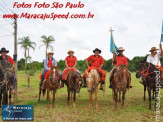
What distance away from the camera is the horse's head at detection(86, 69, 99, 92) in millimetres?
8133

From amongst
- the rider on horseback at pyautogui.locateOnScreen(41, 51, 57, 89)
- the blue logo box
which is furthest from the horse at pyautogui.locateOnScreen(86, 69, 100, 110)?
the blue logo box

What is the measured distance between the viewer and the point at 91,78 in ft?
A: 27.0

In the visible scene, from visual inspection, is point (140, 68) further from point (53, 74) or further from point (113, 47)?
point (53, 74)

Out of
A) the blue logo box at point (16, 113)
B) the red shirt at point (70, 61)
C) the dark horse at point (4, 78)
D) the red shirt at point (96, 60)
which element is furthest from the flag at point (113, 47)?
the dark horse at point (4, 78)

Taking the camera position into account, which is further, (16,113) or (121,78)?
(121,78)

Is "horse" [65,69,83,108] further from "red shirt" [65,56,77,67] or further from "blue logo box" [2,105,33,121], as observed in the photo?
"blue logo box" [2,105,33,121]

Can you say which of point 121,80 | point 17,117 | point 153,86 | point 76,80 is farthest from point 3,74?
point 153,86

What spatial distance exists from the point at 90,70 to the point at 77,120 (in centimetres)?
305

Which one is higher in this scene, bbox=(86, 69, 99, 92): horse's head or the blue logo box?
bbox=(86, 69, 99, 92): horse's head

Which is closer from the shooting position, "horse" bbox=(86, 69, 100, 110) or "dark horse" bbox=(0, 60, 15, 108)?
"dark horse" bbox=(0, 60, 15, 108)

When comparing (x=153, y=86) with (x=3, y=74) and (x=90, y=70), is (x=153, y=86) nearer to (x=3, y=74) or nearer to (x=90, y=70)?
(x=90, y=70)

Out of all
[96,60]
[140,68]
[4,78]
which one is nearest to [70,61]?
[96,60]

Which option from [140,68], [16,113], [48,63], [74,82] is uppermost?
[48,63]

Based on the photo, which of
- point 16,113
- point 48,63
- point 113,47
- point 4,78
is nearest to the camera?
point 16,113
